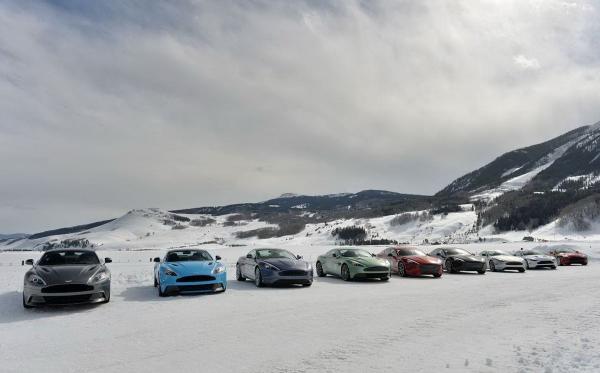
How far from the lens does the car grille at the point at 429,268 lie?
18.7 metres

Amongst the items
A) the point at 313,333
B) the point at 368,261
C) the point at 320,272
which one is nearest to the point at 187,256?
the point at 320,272

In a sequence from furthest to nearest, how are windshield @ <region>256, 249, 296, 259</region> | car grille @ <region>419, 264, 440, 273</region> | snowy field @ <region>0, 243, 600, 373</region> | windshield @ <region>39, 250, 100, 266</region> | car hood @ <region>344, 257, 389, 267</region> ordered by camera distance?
car grille @ <region>419, 264, 440, 273</region> < car hood @ <region>344, 257, 389, 267</region> < windshield @ <region>256, 249, 296, 259</region> < windshield @ <region>39, 250, 100, 266</region> < snowy field @ <region>0, 243, 600, 373</region>

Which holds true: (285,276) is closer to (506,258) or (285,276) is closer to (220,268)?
(220,268)

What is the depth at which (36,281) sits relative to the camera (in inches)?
413

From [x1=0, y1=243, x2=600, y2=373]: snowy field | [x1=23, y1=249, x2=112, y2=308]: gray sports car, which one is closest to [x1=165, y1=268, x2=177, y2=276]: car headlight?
[x1=0, y1=243, x2=600, y2=373]: snowy field

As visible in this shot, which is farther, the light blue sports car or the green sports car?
the green sports car

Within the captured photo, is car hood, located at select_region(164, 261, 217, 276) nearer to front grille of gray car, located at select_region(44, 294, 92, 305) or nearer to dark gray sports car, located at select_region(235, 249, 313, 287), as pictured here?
dark gray sports car, located at select_region(235, 249, 313, 287)

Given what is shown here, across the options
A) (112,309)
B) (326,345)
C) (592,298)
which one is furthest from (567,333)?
(112,309)

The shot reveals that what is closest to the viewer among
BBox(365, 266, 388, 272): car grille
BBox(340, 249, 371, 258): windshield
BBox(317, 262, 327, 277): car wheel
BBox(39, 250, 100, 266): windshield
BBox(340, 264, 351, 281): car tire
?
BBox(39, 250, 100, 266): windshield

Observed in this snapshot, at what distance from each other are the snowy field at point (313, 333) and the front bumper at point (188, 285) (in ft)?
1.26

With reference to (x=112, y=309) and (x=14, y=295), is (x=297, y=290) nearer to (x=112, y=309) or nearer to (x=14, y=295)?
(x=112, y=309)

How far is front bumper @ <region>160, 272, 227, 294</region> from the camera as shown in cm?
1274

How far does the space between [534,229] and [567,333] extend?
17506cm

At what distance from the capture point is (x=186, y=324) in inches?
344
